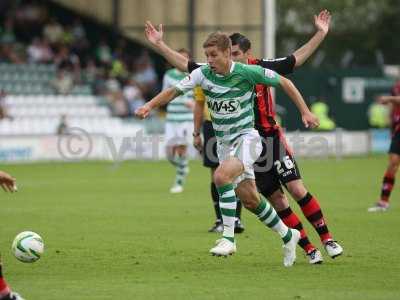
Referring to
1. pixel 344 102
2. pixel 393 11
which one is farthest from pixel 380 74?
pixel 393 11

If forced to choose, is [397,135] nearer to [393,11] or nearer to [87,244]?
[87,244]

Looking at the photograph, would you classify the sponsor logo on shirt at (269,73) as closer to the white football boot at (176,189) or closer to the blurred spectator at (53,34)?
the white football boot at (176,189)

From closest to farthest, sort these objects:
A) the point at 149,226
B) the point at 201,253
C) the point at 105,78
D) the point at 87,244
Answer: the point at 201,253
the point at 87,244
the point at 149,226
the point at 105,78

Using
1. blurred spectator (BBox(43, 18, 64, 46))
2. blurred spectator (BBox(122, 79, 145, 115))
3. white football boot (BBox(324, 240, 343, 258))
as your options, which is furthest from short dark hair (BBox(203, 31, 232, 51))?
blurred spectator (BBox(43, 18, 64, 46))

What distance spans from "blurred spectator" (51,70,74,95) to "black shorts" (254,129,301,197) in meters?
23.8

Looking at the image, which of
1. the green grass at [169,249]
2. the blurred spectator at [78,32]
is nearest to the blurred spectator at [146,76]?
the blurred spectator at [78,32]

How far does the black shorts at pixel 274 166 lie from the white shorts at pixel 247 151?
1.18 feet

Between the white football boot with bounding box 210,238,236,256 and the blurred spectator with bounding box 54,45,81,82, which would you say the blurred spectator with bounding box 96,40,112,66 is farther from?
the white football boot with bounding box 210,238,236,256

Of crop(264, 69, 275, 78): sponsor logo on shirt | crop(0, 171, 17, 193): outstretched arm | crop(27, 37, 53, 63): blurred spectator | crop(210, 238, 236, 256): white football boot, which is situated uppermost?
crop(264, 69, 275, 78): sponsor logo on shirt

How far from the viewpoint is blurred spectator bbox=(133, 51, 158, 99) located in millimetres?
36875

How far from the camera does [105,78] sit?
36.2 m

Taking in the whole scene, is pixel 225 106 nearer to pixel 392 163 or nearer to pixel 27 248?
pixel 27 248

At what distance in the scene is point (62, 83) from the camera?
3444cm

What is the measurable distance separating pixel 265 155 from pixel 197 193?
9365mm
